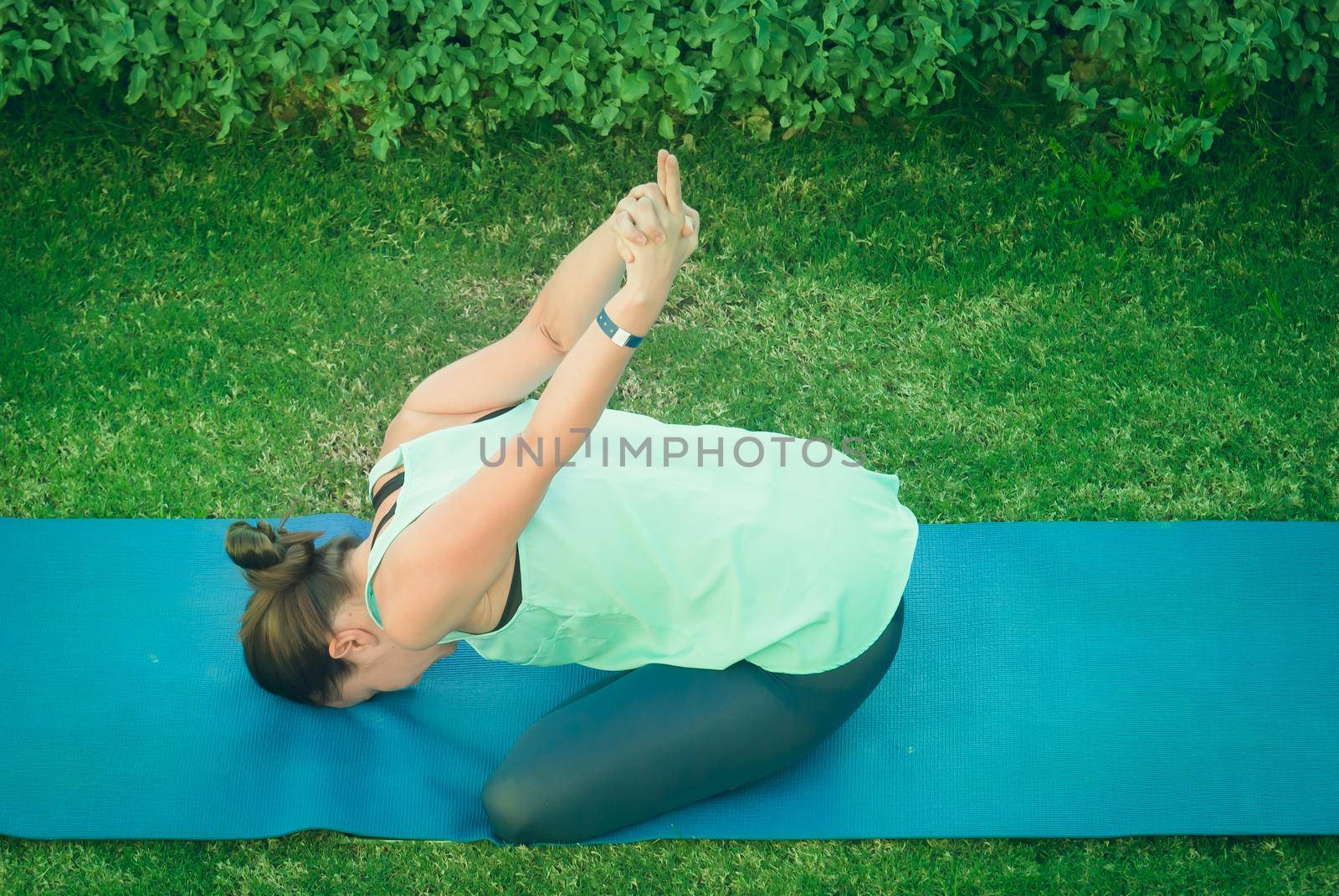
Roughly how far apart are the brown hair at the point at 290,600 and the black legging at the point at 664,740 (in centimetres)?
47

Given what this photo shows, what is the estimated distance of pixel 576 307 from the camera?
216cm

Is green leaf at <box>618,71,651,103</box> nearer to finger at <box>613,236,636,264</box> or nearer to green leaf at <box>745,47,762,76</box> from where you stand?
green leaf at <box>745,47,762,76</box>

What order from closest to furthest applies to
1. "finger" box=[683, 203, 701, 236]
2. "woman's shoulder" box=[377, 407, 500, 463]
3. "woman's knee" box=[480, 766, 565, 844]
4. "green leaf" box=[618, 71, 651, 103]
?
"finger" box=[683, 203, 701, 236], "woman's shoulder" box=[377, 407, 500, 463], "woman's knee" box=[480, 766, 565, 844], "green leaf" box=[618, 71, 651, 103]

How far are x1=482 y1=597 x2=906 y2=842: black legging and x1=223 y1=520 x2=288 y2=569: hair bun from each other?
69cm

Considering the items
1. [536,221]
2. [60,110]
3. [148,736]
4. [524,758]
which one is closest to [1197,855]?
[524,758]

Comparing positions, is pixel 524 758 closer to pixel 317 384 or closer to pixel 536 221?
pixel 317 384

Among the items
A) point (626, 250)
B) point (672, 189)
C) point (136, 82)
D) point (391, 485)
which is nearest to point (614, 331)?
point (626, 250)

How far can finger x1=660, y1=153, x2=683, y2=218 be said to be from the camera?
5.58ft

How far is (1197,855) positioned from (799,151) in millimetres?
2610

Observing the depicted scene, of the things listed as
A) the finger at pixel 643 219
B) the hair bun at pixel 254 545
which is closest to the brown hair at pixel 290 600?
the hair bun at pixel 254 545

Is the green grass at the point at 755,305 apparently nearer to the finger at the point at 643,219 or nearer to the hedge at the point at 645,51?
the hedge at the point at 645,51

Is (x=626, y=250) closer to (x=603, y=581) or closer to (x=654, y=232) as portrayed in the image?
(x=654, y=232)

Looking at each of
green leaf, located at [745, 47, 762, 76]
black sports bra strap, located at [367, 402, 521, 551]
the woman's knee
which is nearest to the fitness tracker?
black sports bra strap, located at [367, 402, 521, 551]

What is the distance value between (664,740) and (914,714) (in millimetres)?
699
